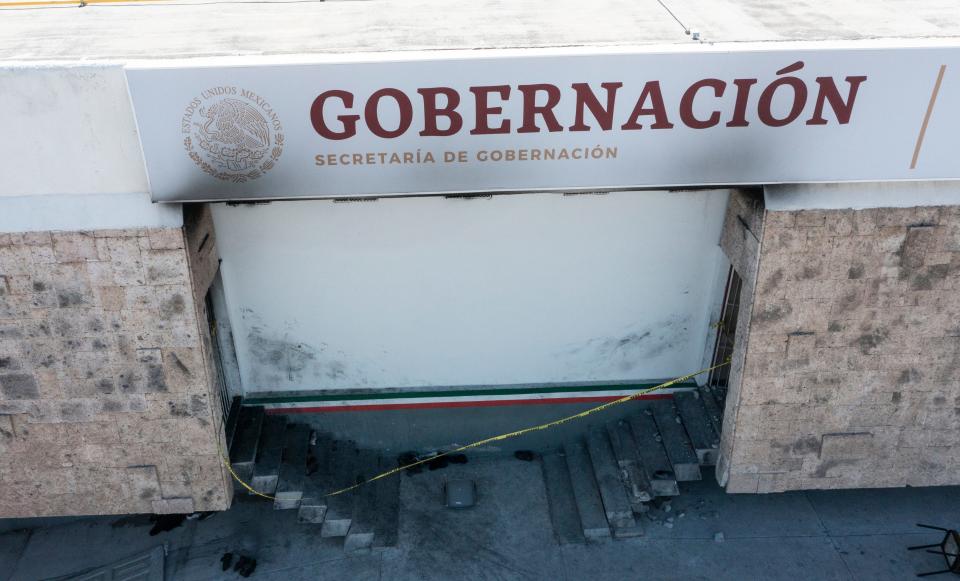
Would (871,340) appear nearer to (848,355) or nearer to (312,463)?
(848,355)

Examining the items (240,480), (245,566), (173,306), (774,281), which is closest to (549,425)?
(774,281)

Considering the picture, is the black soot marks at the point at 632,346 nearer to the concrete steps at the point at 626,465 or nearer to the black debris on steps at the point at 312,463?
the concrete steps at the point at 626,465

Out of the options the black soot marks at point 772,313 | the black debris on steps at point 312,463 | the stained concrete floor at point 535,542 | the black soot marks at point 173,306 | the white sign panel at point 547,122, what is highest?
the white sign panel at point 547,122

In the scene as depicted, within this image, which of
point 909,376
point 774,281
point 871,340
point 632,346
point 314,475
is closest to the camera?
point 774,281

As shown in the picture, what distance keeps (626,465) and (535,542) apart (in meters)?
1.65

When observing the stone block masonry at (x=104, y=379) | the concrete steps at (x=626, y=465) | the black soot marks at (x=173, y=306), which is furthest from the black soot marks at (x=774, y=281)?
the black soot marks at (x=173, y=306)

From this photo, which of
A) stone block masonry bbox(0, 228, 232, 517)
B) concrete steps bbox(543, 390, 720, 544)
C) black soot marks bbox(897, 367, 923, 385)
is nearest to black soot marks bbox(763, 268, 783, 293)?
black soot marks bbox(897, 367, 923, 385)

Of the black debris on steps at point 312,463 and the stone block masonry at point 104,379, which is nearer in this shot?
the stone block masonry at point 104,379

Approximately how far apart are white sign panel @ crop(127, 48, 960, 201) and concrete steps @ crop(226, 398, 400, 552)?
3.99 meters

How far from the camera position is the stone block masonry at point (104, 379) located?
7426 mm

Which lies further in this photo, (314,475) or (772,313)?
(314,475)

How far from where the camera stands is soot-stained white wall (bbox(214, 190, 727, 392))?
905 centimetres

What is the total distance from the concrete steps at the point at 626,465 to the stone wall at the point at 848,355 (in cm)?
81

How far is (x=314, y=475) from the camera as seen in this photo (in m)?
9.87
